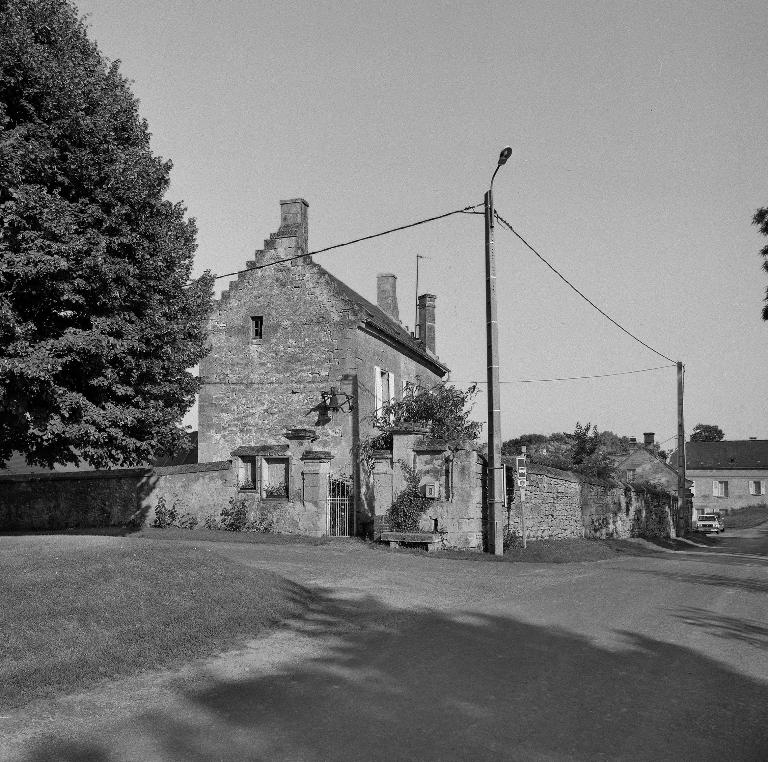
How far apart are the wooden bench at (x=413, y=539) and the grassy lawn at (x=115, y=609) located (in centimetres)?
702

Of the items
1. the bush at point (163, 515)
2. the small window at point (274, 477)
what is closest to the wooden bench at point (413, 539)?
the small window at point (274, 477)

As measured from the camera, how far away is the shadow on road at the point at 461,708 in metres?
4.83

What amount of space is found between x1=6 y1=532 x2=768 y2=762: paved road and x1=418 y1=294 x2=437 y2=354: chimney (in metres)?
25.1

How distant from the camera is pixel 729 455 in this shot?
84.4m

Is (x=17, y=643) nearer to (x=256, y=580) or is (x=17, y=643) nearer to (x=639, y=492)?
(x=256, y=580)

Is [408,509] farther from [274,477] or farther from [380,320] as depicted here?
[380,320]

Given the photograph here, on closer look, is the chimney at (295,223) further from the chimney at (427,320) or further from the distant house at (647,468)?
the distant house at (647,468)

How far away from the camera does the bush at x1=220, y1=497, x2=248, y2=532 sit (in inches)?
814

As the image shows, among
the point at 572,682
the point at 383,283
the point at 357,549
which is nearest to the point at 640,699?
the point at 572,682

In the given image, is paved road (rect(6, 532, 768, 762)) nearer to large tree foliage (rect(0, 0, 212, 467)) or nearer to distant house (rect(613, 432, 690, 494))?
large tree foliage (rect(0, 0, 212, 467))

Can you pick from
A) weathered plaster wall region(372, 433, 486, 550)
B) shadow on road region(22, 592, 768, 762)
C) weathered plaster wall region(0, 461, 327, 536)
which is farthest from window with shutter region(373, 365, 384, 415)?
shadow on road region(22, 592, 768, 762)

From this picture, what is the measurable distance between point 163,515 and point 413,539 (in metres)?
7.69

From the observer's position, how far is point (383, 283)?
34.3 m

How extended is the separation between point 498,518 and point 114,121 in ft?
36.2
